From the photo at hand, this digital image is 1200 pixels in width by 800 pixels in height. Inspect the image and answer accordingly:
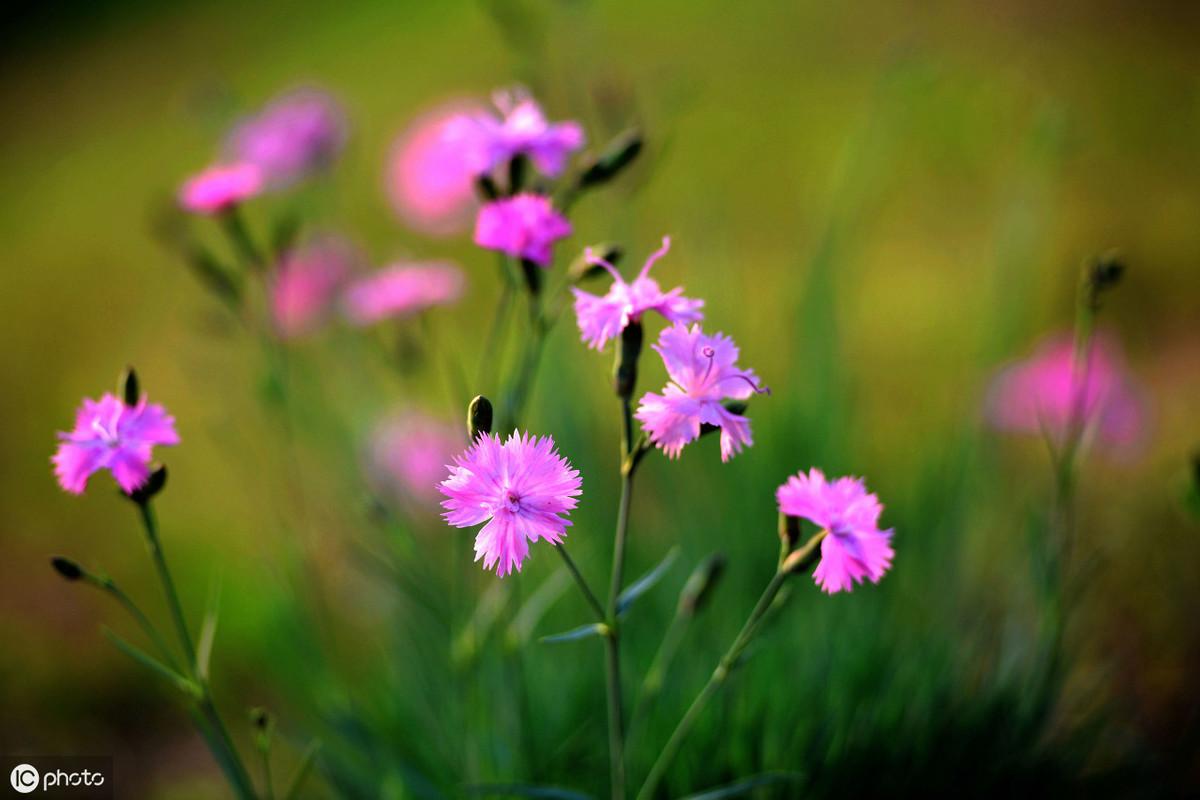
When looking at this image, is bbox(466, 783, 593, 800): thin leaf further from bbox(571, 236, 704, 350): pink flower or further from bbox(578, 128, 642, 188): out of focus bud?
bbox(578, 128, 642, 188): out of focus bud

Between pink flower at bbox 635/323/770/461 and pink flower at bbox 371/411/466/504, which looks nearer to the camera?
pink flower at bbox 635/323/770/461

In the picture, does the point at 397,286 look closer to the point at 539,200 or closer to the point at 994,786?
the point at 539,200

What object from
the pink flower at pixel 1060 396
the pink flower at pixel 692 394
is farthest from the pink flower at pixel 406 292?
the pink flower at pixel 1060 396

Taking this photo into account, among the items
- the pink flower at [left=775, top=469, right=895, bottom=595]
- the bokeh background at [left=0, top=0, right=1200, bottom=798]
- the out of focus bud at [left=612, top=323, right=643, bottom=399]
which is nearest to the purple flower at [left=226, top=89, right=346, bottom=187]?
the bokeh background at [left=0, top=0, right=1200, bottom=798]

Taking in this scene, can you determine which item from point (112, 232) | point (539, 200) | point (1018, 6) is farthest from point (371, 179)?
point (539, 200)

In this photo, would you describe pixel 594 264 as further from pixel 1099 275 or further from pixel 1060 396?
pixel 1060 396

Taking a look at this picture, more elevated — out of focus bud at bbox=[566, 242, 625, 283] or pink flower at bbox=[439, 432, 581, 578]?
out of focus bud at bbox=[566, 242, 625, 283]
